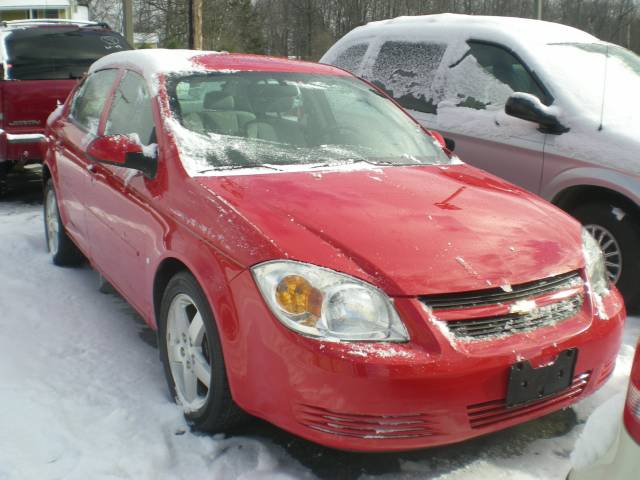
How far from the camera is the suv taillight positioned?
148cm

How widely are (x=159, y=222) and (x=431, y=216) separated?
1.18m

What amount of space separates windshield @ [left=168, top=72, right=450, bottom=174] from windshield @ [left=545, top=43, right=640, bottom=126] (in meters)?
1.32

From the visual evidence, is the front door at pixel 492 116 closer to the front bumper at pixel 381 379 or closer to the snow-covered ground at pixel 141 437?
the snow-covered ground at pixel 141 437

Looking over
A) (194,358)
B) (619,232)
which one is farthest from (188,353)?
(619,232)

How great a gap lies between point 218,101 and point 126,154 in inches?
23.4

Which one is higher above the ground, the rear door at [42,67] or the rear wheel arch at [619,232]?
the rear door at [42,67]

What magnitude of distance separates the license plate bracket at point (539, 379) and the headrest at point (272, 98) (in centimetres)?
191

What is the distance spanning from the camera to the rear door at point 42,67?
6.95m

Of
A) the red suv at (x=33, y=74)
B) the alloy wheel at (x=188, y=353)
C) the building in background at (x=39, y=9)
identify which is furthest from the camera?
the building in background at (x=39, y=9)

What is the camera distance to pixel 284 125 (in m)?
3.49

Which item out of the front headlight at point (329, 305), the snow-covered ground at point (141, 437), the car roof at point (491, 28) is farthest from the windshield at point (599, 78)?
the front headlight at point (329, 305)

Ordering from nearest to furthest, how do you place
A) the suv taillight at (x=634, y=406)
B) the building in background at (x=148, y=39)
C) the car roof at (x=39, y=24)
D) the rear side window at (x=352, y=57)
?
the suv taillight at (x=634, y=406) < the rear side window at (x=352, y=57) < the car roof at (x=39, y=24) < the building in background at (x=148, y=39)

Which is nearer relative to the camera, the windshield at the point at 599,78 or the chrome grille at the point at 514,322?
the chrome grille at the point at 514,322

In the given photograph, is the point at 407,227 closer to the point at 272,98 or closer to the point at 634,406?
the point at 634,406
